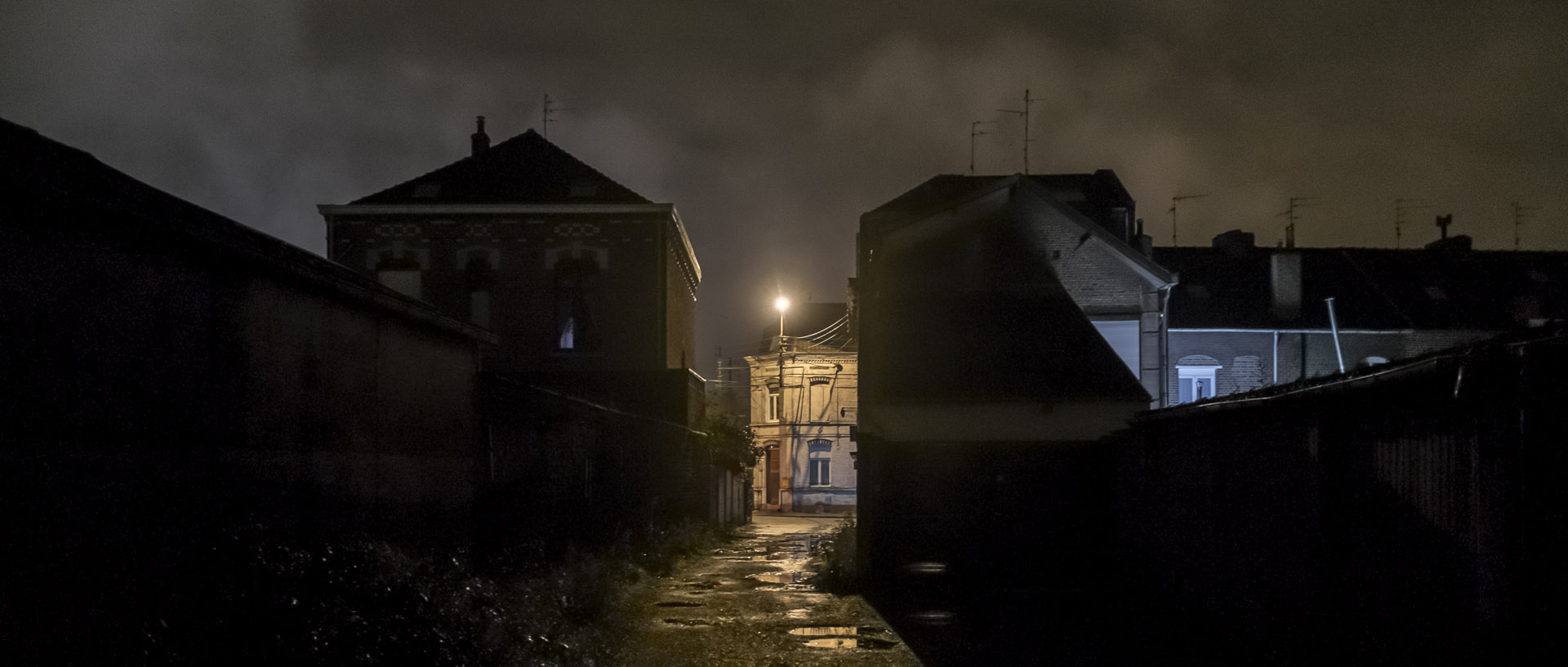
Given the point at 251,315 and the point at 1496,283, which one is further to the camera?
the point at 1496,283

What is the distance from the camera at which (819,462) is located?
159ft

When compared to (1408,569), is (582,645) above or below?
below

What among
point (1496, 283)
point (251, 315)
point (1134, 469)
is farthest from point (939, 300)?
point (1496, 283)

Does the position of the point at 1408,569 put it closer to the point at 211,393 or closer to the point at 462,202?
the point at 211,393

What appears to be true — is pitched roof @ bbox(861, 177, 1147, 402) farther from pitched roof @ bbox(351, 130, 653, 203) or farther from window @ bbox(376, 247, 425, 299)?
window @ bbox(376, 247, 425, 299)

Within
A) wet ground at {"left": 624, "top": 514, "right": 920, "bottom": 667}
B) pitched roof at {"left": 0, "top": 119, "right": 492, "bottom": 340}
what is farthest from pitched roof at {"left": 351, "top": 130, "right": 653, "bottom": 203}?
pitched roof at {"left": 0, "top": 119, "right": 492, "bottom": 340}

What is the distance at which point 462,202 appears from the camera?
2803cm

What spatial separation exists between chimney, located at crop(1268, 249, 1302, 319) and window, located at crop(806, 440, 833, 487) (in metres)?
20.3

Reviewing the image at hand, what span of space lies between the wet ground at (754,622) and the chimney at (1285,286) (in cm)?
1880

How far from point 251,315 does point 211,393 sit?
66 centimetres

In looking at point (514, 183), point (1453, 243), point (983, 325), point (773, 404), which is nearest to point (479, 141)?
point (514, 183)

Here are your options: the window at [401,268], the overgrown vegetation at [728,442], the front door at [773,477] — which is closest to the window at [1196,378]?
the overgrown vegetation at [728,442]

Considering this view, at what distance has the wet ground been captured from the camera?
10.9 metres

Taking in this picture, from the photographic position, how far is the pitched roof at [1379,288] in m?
32.7
